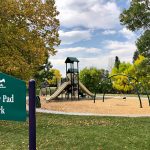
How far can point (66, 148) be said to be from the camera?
9.97 metres

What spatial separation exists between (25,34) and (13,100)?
585 inches

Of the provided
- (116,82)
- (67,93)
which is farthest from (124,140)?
(116,82)

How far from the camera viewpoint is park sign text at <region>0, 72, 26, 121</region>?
495 centimetres

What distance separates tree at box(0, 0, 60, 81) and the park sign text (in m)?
11.8

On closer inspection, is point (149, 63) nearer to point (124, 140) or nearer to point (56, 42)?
point (56, 42)

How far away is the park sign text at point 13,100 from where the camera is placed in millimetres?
4953

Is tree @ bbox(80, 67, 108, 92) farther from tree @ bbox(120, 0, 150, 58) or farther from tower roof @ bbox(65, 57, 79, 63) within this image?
tree @ bbox(120, 0, 150, 58)

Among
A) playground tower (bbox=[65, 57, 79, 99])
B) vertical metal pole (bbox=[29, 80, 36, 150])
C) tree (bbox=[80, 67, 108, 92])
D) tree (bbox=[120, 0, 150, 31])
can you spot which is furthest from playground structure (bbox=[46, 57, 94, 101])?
vertical metal pole (bbox=[29, 80, 36, 150])

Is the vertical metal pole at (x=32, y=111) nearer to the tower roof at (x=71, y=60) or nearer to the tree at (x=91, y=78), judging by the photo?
the tower roof at (x=71, y=60)

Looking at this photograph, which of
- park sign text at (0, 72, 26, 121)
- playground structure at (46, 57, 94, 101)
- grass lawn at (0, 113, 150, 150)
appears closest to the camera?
park sign text at (0, 72, 26, 121)

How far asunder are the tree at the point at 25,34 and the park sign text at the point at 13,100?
1175 centimetres

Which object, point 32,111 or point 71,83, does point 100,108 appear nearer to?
point 71,83

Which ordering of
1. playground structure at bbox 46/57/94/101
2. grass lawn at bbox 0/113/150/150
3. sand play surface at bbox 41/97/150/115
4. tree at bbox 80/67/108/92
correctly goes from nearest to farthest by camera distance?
grass lawn at bbox 0/113/150/150, sand play surface at bbox 41/97/150/115, playground structure at bbox 46/57/94/101, tree at bbox 80/67/108/92

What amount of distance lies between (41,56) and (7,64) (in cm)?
392
